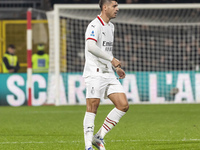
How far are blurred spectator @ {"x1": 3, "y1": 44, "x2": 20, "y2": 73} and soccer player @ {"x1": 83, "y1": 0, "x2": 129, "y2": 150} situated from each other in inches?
499

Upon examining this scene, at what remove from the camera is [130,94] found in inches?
643

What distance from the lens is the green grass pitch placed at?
762 cm

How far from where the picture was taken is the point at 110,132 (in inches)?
363

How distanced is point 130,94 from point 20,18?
8.37 metres

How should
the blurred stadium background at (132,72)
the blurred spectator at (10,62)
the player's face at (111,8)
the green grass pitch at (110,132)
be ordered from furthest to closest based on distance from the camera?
1. the blurred spectator at (10,62)
2. the blurred stadium background at (132,72)
3. the green grass pitch at (110,132)
4. the player's face at (111,8)

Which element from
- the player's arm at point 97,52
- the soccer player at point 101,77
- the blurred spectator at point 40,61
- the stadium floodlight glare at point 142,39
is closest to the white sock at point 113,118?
the soccer player at point 101,77

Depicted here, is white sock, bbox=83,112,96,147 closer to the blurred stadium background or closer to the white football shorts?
the white football shorts

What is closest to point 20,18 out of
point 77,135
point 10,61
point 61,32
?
point 10,61

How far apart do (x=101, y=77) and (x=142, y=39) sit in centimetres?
1114

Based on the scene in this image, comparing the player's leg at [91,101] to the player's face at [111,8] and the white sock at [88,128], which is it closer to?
the white sock at [88,128]

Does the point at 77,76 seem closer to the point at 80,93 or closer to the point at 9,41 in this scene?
the point at 80,93

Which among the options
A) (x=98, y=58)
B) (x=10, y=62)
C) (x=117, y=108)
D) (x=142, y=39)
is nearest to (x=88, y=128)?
(x=117, y=108)

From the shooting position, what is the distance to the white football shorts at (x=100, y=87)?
6.72 m

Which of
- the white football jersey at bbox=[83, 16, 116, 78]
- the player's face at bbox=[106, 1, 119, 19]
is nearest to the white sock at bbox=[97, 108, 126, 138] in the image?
the white football jersey at bbox=[83, 16, 116, 78]
